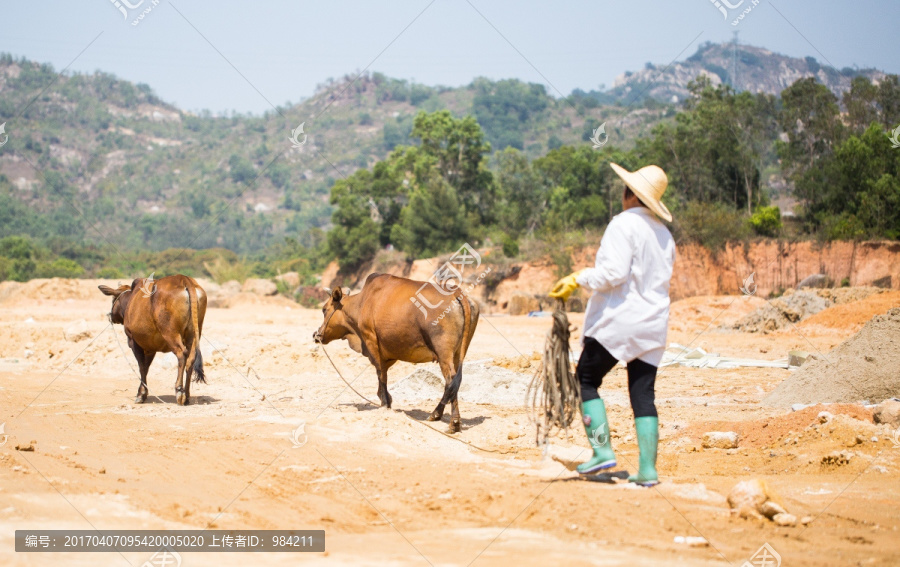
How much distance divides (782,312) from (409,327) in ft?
52.9

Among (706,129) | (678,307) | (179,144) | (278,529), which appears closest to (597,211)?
(706,129)

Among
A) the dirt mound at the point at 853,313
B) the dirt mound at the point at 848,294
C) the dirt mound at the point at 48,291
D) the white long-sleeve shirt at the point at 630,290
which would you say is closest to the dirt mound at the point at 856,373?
the white long-sleeve shirt at the point at 630,290

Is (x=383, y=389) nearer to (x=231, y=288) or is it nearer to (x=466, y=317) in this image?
(x=466, y=317)

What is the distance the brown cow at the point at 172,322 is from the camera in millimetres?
11312

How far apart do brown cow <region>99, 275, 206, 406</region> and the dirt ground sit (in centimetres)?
55

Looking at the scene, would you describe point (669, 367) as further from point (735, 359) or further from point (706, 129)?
point (706, 129)

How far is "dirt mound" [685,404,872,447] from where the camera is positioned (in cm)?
821

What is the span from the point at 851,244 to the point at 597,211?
13620mm

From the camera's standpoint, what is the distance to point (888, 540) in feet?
15.0

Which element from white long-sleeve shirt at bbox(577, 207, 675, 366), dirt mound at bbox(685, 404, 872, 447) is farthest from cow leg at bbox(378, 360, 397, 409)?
white long-sleeve shirt at bbox(577, 207, 675, 366)

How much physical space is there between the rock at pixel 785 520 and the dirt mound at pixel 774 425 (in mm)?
3243

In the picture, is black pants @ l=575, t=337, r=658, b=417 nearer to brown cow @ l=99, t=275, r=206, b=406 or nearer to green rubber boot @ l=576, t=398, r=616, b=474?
green rubber boot @ l=576, t=398, r=616, b=474

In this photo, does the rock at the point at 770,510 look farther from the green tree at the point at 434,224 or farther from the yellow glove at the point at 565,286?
the green tree at the point at 434,224

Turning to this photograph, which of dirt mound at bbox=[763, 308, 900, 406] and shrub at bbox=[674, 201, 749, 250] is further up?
shrub at bbox=[674, 201, 749, 250]
